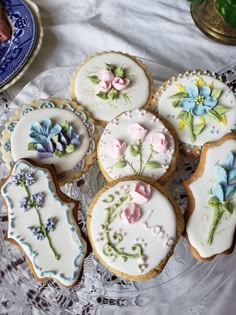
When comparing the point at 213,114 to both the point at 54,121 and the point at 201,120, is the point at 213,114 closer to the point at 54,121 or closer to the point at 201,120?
the point at 201,120

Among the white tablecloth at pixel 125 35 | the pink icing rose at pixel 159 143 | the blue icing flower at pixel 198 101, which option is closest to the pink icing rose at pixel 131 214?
the pink icing rose at pixel 159 143

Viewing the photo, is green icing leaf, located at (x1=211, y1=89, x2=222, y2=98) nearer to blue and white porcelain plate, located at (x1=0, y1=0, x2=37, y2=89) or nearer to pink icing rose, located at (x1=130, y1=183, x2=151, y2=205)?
pink icing rose, located at (x1=130, y1=183, x2=151, y2=205)

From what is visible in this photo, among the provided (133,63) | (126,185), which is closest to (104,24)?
(133,63)

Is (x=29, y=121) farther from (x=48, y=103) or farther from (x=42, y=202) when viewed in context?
(x=42, y=202)

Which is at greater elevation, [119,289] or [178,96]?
[178,96]

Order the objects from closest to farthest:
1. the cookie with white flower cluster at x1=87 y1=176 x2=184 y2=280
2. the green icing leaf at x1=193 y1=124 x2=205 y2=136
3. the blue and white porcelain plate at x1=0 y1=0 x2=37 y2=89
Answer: the cookie with white flower cluster at x1=87 y1=176 x2=184 y2=280 < the green icing leaf at x1=193 y1=124 x2=205 y2=136 < the blue and white porcelain plate at x1=0 y1=0 x2=37 y2=89

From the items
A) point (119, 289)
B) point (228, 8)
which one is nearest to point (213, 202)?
point (119, 289)

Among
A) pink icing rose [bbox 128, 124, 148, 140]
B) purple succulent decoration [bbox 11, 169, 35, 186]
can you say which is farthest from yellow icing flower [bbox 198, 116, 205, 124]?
purple succulent decoration [bbox 11, 169, 35, 186]
